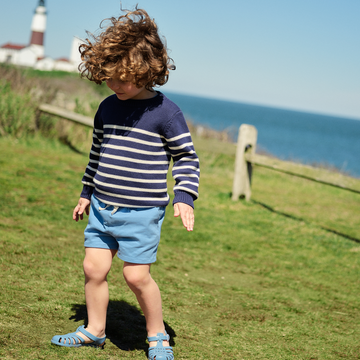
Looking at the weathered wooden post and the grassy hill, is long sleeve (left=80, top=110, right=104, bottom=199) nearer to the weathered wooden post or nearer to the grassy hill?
the grassy hill

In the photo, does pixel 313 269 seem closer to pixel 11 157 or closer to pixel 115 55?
pixel 115 55

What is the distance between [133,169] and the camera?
216 cm

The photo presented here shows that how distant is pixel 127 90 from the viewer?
2139 millimetres

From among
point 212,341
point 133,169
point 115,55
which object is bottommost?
point 212,341

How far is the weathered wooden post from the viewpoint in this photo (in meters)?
6.43

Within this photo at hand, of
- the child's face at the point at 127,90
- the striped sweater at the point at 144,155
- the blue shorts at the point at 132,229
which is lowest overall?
the blue shorts at the point at 132,229

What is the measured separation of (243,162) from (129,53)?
4.55 m

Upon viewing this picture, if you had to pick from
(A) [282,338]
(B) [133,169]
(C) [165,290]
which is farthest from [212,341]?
(B) [133,169]

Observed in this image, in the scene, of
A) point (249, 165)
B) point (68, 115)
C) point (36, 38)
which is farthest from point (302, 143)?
point (249, 165)

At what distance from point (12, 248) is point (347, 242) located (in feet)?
12.5

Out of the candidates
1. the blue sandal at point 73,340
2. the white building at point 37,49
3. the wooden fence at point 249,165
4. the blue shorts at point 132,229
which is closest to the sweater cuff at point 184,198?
the blue shorts at point 132,229

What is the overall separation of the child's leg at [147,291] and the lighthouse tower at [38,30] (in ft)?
255

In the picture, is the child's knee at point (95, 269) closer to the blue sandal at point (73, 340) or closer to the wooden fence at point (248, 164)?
the blue sandal at point (73, 340)

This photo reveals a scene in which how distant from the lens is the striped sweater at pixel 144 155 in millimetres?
2166
